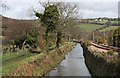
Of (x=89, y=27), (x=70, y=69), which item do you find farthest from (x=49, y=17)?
(x=89, y=27)

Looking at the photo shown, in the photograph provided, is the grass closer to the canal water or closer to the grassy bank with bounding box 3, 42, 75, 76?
the grassy bank with bounding box 3, 42, 75, 76

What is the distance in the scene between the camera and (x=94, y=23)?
497ft

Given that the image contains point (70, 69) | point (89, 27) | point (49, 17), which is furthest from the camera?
point (89, 27)

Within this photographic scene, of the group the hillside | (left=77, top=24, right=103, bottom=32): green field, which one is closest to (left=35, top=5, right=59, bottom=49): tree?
the hillside

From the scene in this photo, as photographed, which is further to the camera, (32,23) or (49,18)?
(32,23)

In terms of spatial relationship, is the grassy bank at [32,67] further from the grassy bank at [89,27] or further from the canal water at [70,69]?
the grassy bank at [89,27]

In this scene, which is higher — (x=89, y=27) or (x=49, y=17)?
(x=49, y=17)

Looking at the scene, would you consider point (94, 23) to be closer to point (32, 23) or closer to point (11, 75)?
point (32, 23)

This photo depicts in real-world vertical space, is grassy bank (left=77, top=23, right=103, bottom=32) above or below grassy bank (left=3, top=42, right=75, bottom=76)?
below

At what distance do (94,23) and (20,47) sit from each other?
344ft

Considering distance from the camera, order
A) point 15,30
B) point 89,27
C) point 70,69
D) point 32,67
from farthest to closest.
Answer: point 89,27 → point 15,30 → point 70,69 → point 32,67

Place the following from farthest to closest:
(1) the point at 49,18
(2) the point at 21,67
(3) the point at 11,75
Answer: (1) the point at 49,18 → (2) the point at 21,67 → (3) the point at 11,75

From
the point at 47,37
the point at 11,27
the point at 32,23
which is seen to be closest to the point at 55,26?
the point at 47,37

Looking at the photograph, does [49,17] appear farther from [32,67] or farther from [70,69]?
[32,67]
